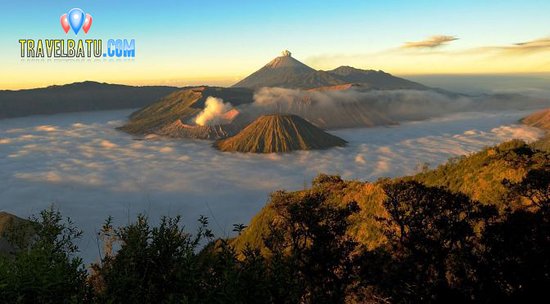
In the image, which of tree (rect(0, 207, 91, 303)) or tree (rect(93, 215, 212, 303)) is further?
tree (rect(93, 215, 212, 303))

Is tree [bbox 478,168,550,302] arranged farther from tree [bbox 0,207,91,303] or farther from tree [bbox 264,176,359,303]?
tree [bbox 0,207,91,303]

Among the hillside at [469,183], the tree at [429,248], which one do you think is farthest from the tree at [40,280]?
the hillside at [469,183]

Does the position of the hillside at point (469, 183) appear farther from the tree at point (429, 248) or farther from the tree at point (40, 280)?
the tree at point (40, 280)

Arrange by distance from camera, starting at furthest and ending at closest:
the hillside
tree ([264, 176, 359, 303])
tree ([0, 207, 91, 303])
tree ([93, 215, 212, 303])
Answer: the hillside
tree ([264, 176, 359, 303])
tree ([93, 215, 212, 303])
tree ([0, 207, 91, 303])

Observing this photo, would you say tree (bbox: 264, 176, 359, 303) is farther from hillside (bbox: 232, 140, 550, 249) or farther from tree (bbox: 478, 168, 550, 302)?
tree (bbox: 478, 168, 550, 302)

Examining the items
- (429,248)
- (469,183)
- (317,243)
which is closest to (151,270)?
(317,243)

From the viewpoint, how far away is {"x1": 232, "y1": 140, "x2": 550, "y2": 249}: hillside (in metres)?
34.8

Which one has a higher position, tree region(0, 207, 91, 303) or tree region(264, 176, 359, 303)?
tree region(0, 207, 91, 303)

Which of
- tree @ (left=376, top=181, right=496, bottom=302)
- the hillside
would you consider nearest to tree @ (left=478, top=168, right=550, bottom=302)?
tree @ (left=376, top=181, right=496, bottom=302)

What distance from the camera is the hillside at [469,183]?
34.8 m

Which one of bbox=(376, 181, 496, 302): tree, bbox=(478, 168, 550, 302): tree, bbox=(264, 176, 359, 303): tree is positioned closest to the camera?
bbox=(264, 176, 359, 303): tree

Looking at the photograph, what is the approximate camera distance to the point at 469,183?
135ft

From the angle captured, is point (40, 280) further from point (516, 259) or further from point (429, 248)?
point (516, 259)

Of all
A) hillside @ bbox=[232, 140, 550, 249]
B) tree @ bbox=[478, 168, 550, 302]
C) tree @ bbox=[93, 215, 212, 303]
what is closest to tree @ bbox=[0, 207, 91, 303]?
tree @ bbox=[93, 215, 212, 303]
